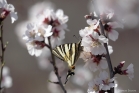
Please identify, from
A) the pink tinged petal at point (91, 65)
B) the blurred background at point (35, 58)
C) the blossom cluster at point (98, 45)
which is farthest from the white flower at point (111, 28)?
the blurred background at point (35, 58)

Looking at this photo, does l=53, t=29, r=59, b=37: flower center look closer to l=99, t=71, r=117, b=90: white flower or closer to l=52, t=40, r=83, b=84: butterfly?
l=52, t=40, r=83, b=84: butterfly

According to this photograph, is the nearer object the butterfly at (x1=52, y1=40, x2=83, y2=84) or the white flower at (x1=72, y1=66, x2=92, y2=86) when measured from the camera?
the butterfly at (x1=52, y1=40, x2=83, y2=84)

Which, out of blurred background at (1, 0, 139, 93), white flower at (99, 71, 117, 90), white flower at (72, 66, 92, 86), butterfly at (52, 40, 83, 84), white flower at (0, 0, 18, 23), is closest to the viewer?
white flower at (99, 71, 117, 90)

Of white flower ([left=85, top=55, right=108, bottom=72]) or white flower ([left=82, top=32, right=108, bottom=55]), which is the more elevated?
white flower ([left=82, top=32, right=108, bottom=55])

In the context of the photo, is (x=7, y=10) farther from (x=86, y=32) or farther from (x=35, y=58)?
(x=35, y=58)

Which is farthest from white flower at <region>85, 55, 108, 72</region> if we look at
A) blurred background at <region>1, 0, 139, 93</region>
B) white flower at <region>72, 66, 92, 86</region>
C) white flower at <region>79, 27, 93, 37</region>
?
blurred background at <region>1, 0, 139, 93</region>

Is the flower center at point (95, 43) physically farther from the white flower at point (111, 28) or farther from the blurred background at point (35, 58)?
the blurred background at point (35, 58)
